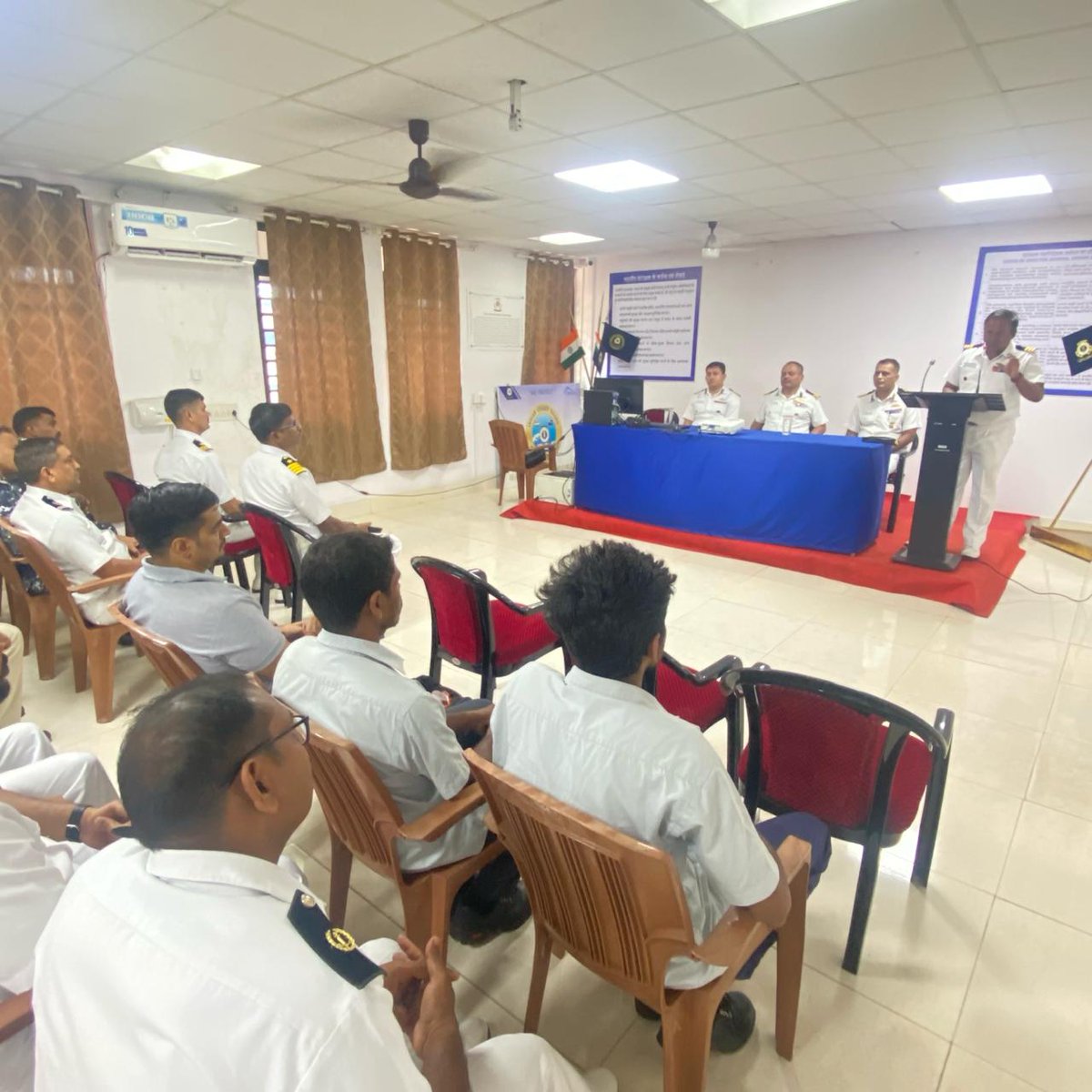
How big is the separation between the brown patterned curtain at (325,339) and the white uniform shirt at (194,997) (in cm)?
535

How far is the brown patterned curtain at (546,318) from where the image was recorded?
769cm

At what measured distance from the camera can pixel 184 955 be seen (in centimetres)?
63

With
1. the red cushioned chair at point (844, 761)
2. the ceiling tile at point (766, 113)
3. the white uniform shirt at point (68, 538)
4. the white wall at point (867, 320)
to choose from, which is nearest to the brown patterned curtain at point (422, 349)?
the white wall at point (867, 320)

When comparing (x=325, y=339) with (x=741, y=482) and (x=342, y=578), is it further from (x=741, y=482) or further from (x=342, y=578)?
(x=342, y=578)

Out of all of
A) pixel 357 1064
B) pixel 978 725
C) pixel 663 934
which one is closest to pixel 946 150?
pixel 978 725

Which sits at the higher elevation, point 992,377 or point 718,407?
point 992,377

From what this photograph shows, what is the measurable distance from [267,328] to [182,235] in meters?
1.01

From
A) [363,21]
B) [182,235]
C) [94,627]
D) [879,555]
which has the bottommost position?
[879,555]

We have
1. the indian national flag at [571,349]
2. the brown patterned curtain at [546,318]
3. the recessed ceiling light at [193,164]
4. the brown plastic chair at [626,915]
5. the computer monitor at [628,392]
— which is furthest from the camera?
the indian national flag at [571,349]

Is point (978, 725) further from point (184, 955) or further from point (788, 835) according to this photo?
point (184, 955)

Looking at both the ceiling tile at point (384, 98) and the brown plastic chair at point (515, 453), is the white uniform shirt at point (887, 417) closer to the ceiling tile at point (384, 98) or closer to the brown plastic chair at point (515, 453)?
the brown plastic chair at point (515, 453)

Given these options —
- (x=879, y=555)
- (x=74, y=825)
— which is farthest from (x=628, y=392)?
(x=74, y=825)

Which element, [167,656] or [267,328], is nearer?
[167,656]

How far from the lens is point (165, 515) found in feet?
6.35
